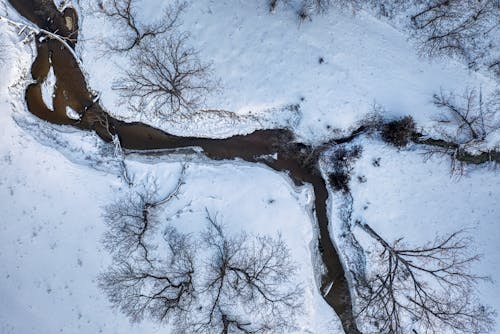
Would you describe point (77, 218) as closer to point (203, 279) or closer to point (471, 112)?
point (203, 279)

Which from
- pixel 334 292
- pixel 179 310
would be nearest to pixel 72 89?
pixel 179 310

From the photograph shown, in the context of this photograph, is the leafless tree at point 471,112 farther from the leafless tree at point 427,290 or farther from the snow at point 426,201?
the leafless tree at point 427,290

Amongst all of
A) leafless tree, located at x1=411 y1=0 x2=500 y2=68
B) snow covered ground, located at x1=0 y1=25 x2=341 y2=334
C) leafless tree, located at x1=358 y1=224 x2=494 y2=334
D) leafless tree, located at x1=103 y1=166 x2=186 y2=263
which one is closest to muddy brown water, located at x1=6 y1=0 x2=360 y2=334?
snow covered ground, located at x1=0 y1=25 x2=341 y2=334

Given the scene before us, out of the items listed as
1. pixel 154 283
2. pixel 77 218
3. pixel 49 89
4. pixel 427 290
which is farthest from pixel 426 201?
pixel 49 89

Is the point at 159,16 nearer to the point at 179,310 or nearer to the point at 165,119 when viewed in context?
the point at 165,119

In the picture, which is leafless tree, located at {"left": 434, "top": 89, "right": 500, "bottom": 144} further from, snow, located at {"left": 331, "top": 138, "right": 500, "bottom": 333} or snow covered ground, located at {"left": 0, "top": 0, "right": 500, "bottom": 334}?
snow, located at {"left": 331, "top": 138, "right": 500, "bottom": 333}
